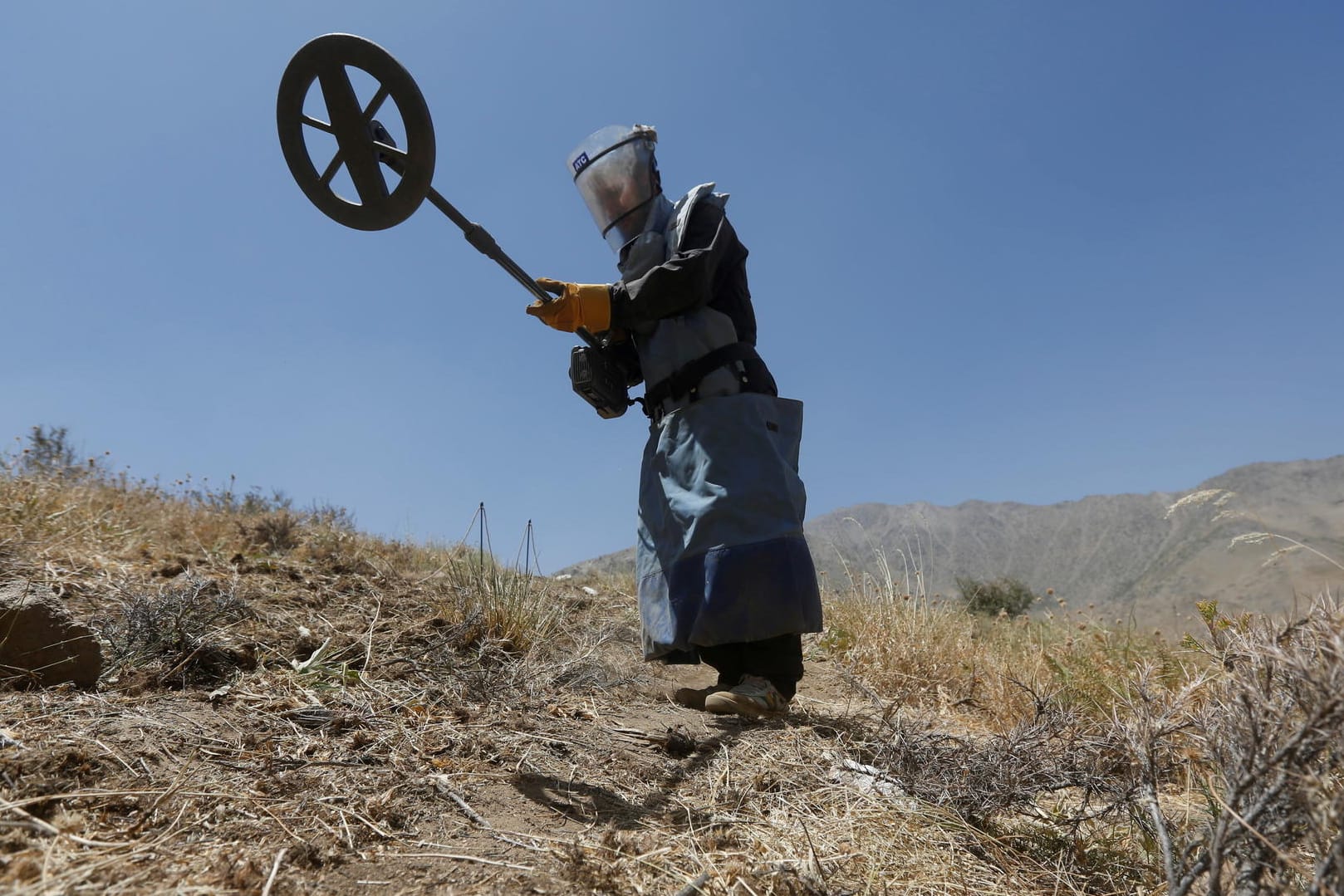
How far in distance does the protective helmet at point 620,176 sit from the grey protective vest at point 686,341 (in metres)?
0.29

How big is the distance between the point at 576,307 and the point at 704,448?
789 mm

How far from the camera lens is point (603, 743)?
7.23 feet

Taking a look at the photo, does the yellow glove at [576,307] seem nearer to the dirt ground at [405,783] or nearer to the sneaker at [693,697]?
the dirt ground at [405,783]

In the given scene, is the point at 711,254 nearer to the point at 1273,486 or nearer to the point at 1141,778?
the point at 1141,778

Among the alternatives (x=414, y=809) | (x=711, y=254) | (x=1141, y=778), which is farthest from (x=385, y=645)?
(x=1141, y=778)

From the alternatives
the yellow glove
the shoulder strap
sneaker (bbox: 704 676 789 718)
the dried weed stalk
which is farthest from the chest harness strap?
the dried weed stalk

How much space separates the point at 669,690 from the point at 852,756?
1.08m

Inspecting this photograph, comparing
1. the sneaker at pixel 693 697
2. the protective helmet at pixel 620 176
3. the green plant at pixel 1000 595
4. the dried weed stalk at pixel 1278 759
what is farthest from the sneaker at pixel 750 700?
the green plant at pixel 1000 595

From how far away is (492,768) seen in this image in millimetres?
1871

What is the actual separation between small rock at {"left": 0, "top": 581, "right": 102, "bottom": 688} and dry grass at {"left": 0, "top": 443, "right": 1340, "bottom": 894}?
0.08 m

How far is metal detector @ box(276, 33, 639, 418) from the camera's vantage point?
2.82 meters

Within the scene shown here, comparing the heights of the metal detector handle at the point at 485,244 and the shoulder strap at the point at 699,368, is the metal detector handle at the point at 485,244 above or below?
above

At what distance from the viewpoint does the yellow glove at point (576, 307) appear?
118 inches

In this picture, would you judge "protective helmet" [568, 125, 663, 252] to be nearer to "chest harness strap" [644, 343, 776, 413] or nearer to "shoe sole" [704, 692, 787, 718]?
"chest harness strap" [644, 343, 776, 413]
